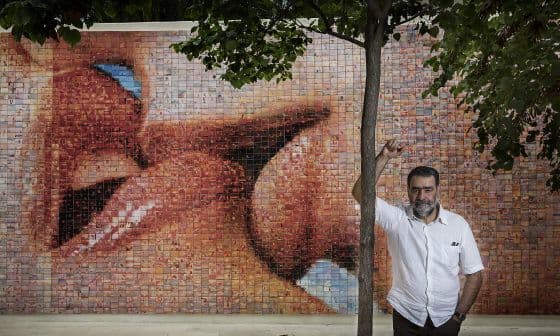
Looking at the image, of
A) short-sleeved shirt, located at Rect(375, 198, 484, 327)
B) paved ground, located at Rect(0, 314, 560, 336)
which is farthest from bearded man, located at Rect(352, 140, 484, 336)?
paved ground, located at Rect(0, 314, 560, 336)

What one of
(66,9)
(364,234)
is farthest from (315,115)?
(66,9)

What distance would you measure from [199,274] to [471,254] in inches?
214

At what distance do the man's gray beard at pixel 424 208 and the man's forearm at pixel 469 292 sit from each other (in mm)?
433

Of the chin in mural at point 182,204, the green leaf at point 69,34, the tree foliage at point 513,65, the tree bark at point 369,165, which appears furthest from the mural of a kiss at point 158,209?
the green leaf at point 69,34

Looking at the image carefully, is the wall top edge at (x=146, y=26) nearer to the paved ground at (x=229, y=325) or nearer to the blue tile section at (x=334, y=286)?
the blue tile section at (x=334, y=286)

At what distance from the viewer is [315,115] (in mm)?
9336

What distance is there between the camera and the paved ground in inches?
335

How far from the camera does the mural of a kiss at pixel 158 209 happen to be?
30.6 ft

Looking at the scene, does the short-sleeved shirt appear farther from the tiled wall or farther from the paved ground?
the tiled wall

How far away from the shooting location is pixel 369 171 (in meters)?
4.32

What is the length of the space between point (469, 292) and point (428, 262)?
305 mm

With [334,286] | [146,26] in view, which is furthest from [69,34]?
[334,286]

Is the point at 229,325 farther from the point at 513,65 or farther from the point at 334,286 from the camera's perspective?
the point at 513,65

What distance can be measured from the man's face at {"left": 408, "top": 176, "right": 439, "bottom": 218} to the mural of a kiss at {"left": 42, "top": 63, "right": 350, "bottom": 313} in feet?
16.3
